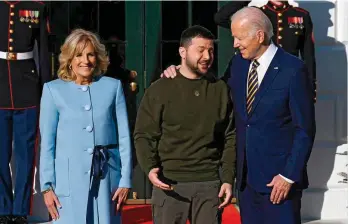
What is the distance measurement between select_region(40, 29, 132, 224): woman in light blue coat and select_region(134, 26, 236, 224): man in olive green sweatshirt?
0.14 metres

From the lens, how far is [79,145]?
10.7 feet

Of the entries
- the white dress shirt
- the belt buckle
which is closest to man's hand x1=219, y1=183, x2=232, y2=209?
the white dress shirt

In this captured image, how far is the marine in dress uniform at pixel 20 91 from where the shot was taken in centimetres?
496

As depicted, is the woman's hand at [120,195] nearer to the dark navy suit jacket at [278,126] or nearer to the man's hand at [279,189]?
the dark navy suit jacket at [278,126]

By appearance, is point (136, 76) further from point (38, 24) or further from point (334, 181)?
point (334, 181)

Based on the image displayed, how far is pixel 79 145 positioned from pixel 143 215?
2269 millimetres

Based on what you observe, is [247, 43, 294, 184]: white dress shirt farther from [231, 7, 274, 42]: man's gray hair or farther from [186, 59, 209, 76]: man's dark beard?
[186, 59, 209, 76]: man's dark beard

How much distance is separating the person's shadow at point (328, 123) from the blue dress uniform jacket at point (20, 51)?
201 cm

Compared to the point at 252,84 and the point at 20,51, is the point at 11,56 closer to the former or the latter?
the point at 20,51

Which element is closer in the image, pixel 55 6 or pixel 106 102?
pixel 106 102

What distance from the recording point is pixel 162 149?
3.36m

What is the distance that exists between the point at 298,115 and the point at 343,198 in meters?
2.52

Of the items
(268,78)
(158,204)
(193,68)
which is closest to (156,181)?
(158,204)

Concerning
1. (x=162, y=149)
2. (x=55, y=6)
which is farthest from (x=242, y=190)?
(x=55, y=6)
